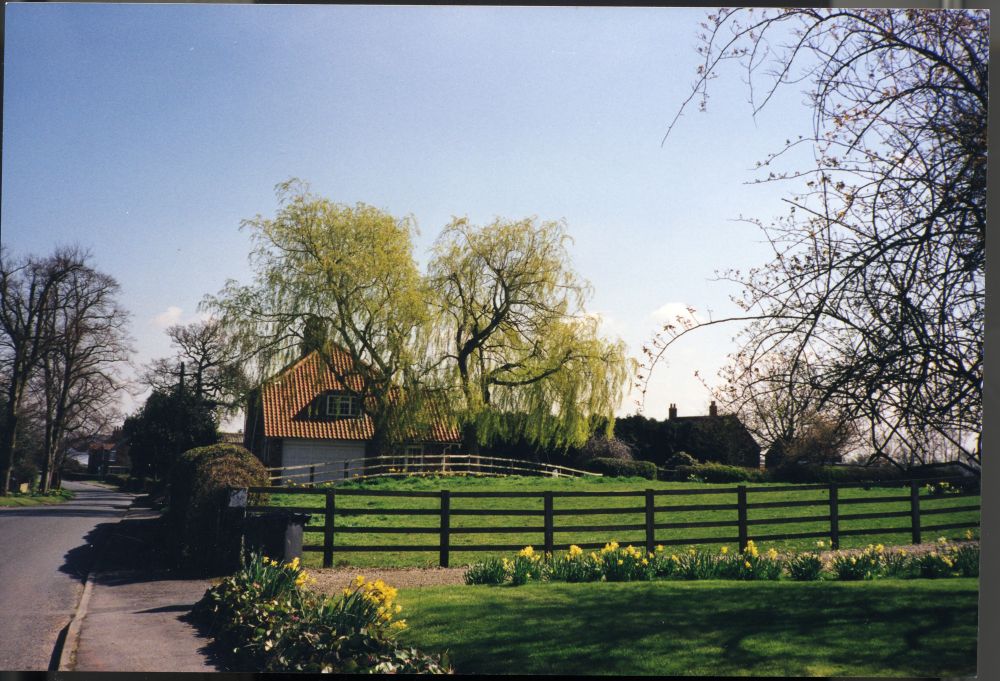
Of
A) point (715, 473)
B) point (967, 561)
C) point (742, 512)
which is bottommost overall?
point (967, 561)

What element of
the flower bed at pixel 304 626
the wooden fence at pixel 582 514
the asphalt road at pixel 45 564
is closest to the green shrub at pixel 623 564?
the wooden fence at pixel 582 514

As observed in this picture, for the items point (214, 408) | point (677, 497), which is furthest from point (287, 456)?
point (677, 497)

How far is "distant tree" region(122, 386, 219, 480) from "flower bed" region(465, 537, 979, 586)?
296 centimetres

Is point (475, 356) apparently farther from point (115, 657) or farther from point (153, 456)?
point (115, 657)

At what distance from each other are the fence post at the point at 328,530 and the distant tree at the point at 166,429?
124 cm

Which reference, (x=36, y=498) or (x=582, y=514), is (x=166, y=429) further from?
(x=582, y=514)

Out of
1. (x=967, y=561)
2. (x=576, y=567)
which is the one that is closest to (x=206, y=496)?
(x=576, y=567)

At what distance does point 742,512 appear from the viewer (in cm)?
761

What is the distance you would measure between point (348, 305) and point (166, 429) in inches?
82.2

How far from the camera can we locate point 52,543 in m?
7.16

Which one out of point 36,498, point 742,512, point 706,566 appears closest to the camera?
point 36,498

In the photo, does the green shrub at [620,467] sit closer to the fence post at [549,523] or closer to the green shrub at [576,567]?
the fence post at [549,523]

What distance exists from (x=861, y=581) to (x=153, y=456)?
6.77 meters

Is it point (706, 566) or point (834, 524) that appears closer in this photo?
point (706, 566)
